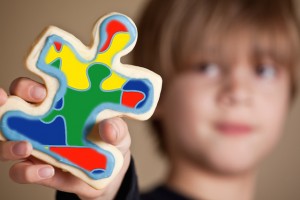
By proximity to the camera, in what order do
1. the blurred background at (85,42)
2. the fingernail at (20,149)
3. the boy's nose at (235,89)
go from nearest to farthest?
the fingernail at (20,149) < the boy's nose at (235,89) < the blurred background at (85,42)

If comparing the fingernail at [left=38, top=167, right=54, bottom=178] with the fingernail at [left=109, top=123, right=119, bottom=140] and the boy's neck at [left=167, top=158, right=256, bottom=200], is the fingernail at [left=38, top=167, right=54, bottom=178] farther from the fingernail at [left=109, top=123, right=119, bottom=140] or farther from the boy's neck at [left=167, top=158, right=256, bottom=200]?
the boy's neck at [left=167, top=158, right=256, bottom=200]

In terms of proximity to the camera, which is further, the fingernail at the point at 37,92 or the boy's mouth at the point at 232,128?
the boy's mouth at the point at 232,128

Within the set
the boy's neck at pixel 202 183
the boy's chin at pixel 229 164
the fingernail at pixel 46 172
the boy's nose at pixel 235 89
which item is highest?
the boy's nose at pixel 235 89

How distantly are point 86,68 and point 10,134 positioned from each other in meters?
0.10

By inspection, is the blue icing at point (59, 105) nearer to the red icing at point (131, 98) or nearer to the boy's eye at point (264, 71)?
the red icing at point (131, 98)

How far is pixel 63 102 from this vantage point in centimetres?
46

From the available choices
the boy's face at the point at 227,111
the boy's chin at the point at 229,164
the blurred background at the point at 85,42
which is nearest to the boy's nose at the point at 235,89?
the boy's face at the point at 227,111

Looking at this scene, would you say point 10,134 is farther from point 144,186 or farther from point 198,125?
point 144,186

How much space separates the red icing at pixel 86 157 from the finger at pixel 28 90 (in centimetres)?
6

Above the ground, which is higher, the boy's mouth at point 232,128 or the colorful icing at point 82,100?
the colorful icing at point 82,100

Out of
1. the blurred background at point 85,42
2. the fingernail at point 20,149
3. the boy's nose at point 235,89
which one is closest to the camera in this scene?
the fingernail at point 20,149

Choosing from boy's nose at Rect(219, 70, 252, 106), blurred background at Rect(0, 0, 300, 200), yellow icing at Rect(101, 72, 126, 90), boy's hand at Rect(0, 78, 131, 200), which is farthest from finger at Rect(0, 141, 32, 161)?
blurred background at Rect(0, 0, 300, 200)

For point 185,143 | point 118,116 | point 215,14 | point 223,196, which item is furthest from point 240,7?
point 118,116

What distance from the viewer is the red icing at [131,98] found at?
1.53 feet
